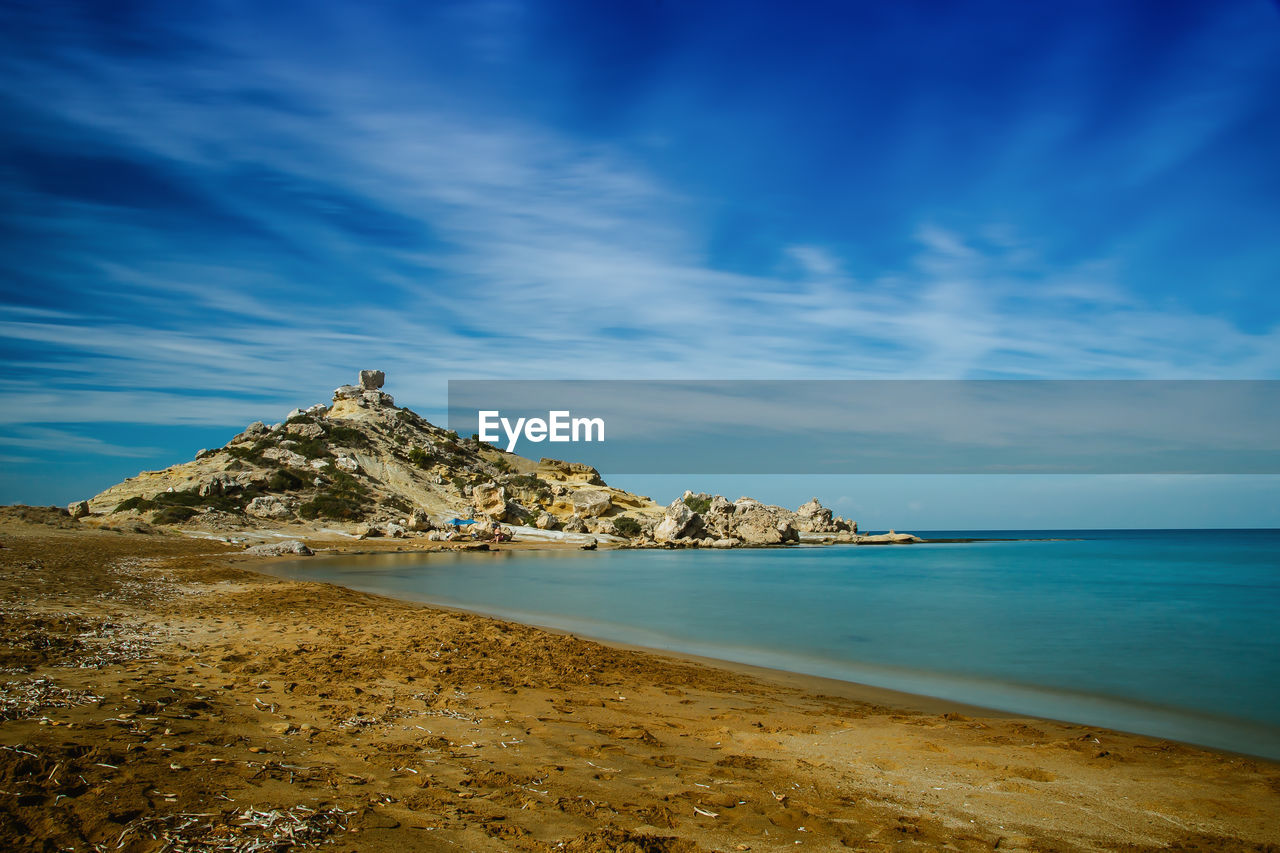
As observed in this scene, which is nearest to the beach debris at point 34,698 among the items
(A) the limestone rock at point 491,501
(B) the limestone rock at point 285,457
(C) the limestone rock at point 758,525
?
(A) the limestone rock at point 491,501

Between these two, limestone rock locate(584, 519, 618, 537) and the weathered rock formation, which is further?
limestone rock locate(584, 519, 618, 537)

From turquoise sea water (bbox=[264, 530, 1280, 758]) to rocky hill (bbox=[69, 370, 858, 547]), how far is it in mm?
16153

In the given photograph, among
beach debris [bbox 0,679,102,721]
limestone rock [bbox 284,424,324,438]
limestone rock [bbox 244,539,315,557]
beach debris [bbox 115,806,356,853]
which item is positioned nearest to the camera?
beach debris [bbox 115,806,356,853]

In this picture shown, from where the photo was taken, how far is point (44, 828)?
283cm

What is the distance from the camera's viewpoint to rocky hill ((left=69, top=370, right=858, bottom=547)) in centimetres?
4069

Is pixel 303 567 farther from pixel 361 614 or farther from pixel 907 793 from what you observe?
pixel 907 793

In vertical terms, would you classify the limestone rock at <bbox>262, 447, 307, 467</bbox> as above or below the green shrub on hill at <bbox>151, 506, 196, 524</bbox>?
above

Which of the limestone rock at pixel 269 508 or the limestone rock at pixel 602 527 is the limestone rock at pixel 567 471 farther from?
the limestone rock at pixel 269 508

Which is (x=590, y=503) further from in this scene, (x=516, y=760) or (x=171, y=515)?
(x=516, y=760)

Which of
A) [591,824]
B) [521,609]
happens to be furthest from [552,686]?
[521,609]

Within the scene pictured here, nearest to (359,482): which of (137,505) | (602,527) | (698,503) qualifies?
(137,505)

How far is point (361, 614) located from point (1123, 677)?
38.5 ft

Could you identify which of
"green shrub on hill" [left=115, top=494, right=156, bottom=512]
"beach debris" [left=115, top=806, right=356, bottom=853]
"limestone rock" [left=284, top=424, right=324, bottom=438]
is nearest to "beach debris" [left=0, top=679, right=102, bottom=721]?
"beach debris" [left=115, top=806, right=356, bottom=853]

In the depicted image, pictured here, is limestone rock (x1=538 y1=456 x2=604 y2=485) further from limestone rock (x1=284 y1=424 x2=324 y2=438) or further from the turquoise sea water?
the turquoise sea water
